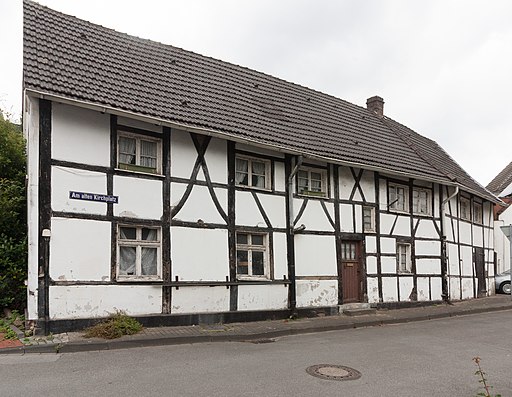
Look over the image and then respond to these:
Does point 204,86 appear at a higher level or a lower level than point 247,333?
higher

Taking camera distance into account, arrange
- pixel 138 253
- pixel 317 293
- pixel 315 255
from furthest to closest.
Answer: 1. pixel 315 255
2. pixel 317 293
3. pixel 138 253

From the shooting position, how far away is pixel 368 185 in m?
15.5

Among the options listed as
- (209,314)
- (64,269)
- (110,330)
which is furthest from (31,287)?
(209,314)

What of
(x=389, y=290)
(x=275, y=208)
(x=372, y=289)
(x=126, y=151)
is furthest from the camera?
(x=389, y=290)

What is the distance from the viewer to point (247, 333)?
10.3 m

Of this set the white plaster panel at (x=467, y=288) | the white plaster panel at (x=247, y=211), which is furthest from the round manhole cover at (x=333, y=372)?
the white plaster panel at (x=467, y=288)

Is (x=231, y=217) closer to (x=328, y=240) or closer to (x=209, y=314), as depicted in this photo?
(x=209, y=314)

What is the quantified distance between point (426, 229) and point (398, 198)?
1790 millimetres

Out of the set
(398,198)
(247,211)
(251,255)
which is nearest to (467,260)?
(398,198)

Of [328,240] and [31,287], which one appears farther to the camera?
[328,240]

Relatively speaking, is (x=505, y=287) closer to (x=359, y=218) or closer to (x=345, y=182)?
(x=359, y=218)

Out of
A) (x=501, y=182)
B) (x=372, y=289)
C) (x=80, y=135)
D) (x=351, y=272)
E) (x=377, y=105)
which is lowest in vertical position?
(x=372, y=289)

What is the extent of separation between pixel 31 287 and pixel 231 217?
4782 millimetres

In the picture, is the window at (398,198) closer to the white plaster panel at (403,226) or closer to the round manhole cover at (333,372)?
the white plaster panel at (403,226)
